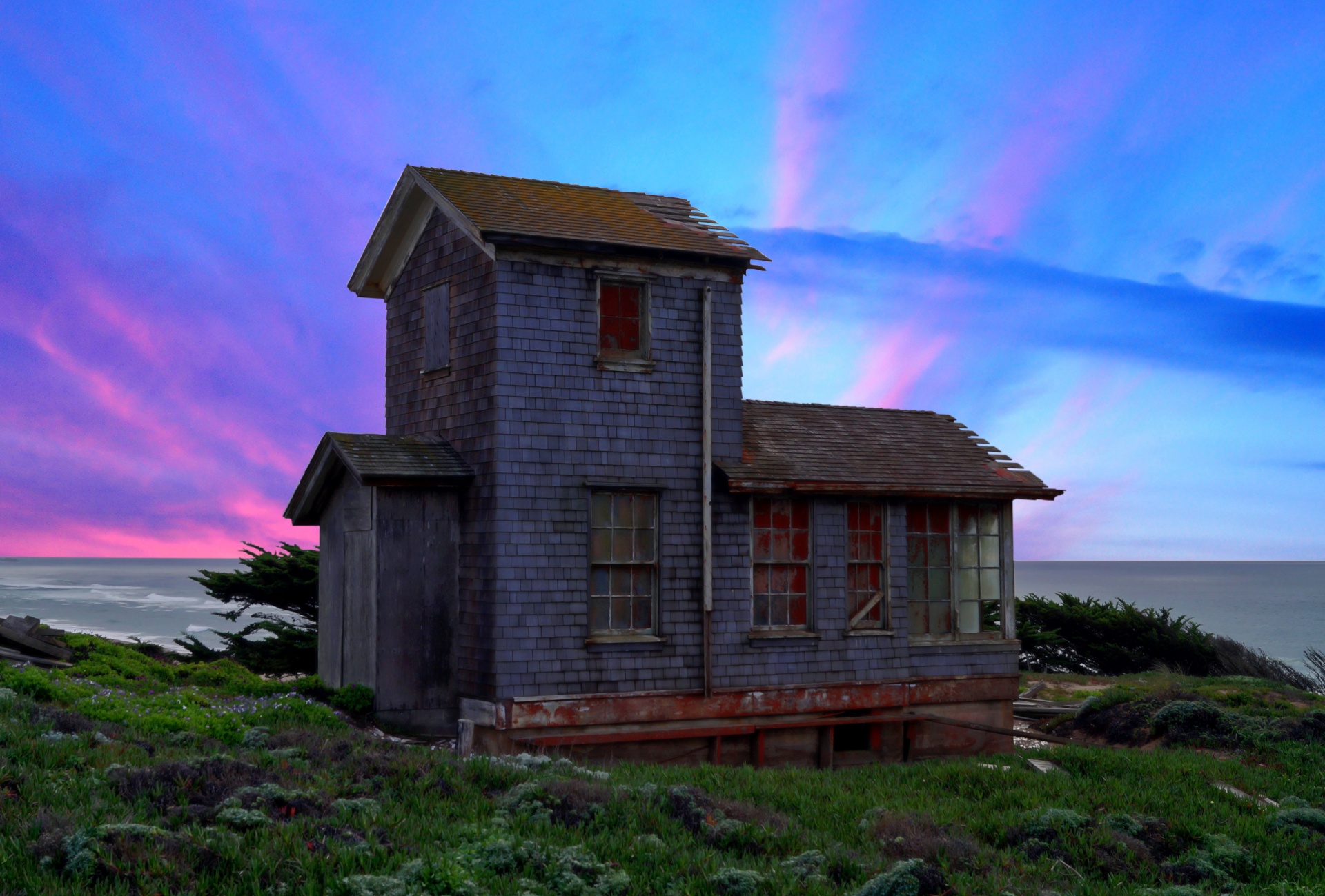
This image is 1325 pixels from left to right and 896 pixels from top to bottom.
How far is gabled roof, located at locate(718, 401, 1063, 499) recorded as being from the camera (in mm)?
16969

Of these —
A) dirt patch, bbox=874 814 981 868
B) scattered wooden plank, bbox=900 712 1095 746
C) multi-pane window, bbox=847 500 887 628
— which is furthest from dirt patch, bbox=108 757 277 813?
scattered wooden plank, bbox=900 712 1095 746

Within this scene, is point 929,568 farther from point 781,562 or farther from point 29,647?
point 29,647

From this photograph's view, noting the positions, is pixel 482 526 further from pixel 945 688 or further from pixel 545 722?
pixel 945 688

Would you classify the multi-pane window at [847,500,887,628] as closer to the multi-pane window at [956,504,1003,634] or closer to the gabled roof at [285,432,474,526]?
the multi-pane window at [956,504,1003,634]

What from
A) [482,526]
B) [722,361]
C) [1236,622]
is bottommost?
[1236,622]

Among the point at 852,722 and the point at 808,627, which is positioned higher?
the point at 808,627

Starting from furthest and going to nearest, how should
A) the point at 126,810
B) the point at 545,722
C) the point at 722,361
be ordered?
the point at 722,361 → the point at 545,722 → the point at 126,810

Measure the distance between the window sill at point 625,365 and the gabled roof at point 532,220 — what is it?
1530 millimetres

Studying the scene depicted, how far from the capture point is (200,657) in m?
23.9

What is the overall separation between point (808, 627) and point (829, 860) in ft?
26.7

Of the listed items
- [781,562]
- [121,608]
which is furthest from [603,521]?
[121,608]

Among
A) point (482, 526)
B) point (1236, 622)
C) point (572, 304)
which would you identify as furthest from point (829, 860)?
point (1236, 622)

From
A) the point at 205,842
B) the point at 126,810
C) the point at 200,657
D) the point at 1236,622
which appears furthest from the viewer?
the point at 1236,622

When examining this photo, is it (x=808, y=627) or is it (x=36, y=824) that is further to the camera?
(x=808, y=627)
